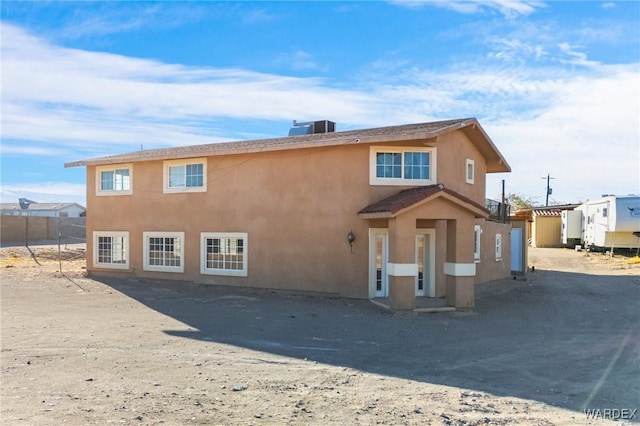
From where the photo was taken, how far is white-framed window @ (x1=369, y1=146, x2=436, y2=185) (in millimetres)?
16641

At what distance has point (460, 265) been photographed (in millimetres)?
14930

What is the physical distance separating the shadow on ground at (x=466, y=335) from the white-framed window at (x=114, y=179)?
4287 mm

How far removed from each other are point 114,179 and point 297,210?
8959 millimetres

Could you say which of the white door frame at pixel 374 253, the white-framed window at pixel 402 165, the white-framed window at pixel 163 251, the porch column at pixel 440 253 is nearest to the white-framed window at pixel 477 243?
the porch column at pixel 440 253

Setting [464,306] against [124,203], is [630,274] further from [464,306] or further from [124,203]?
[124,203]

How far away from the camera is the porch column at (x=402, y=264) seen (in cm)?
1417

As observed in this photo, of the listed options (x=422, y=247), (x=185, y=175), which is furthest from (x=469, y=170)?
(x=185, y=175)

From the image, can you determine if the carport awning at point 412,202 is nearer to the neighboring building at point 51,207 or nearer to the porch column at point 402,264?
the porch column at point 402,264

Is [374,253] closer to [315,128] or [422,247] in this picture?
[422,247]

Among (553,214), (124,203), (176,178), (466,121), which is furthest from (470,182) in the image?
(553,214)

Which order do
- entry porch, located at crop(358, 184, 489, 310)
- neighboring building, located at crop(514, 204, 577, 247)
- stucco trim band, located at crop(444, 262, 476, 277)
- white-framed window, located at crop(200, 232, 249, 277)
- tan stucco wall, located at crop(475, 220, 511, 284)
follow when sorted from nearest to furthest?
entry porch, located at crop(358, 184, 489, 310), stucco trim band, located at crop(444, 262, 476, 277), white-framed window, located at crop(200, 232, 249, 277), tan stucco wall, located at crop(475, 220, 511, 284), neighboring building, located at crop(514, 204, 577, 247)

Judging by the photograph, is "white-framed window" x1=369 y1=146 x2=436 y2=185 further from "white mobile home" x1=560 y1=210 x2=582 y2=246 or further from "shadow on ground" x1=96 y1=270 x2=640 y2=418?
"white mobile home" x1=560 y1=210 x2=582 y2=246

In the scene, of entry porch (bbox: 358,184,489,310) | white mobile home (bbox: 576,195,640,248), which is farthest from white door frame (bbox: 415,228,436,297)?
white mobile home (bbox: 576,195,640,248)

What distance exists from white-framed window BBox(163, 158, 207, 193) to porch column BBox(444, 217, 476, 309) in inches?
352
